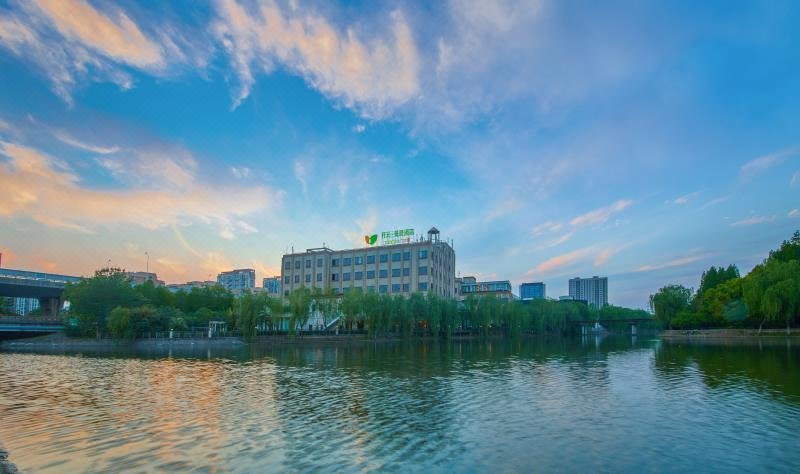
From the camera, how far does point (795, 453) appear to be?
14008 mm

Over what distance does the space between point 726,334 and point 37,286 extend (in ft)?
381

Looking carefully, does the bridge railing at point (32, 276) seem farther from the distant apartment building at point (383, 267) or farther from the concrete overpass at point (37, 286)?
the distant apartment building at point (383, 267)

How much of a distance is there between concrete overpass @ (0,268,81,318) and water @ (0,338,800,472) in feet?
203

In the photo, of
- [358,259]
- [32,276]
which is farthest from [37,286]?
[358,259]

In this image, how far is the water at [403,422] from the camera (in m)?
13.4

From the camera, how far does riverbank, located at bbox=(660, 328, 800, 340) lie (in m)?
77.6

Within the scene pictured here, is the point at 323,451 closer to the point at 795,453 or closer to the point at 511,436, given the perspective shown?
the point at 511,436

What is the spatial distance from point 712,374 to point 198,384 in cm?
3109

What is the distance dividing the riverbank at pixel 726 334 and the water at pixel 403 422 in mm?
54806

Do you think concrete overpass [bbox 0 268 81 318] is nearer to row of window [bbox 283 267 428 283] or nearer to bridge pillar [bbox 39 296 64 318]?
bridge pillar [bbox 39 296 64 318]

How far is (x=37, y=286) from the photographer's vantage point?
8581cm

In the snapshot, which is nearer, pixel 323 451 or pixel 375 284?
pixel 323 451

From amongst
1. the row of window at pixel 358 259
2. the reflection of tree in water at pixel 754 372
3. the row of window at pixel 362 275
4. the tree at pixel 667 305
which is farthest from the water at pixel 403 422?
the row of window at pixel 358 259

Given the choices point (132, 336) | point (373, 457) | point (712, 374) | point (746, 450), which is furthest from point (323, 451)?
point (132, 336)
